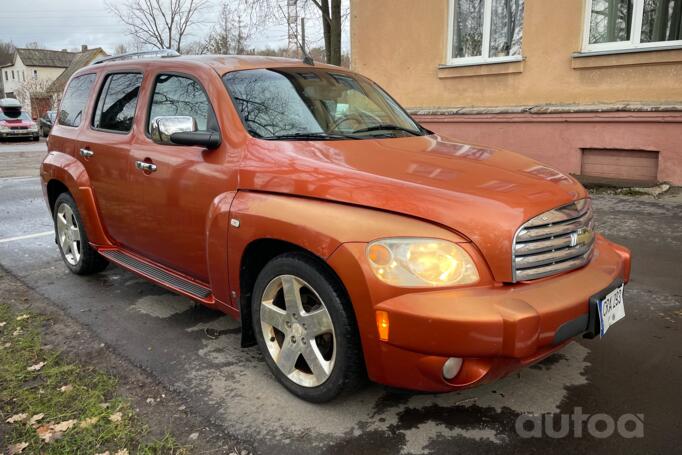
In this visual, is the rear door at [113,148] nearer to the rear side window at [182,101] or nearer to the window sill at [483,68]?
the rear side window at [182,101]

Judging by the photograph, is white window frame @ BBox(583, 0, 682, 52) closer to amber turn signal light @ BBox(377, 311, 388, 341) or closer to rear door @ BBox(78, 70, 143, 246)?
rear door @ BBox(78, 70, 143, 246)

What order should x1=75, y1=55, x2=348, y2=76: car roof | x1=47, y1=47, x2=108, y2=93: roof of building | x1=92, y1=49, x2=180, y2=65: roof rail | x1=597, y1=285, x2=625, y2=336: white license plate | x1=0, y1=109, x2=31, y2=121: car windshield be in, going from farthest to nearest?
1. x1=47, y1=47, x2=108, y2=93: roof of building
2. x1=0, y1=109, x2=31, y2=121: car windshield
3. x1=92, y1=49, x2=180, y2=65: roof rail
4. x1=75, y1=55, x2=348, y2=76: car roof
5. x1=597, y1=285, x2=625, y2=336: white license plate

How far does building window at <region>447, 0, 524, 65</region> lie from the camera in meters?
9.53

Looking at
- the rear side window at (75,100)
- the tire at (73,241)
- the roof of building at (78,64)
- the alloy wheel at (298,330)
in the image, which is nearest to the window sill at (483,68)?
the rear side window at (75,100)

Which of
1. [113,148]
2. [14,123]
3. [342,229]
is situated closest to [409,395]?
[342,229]

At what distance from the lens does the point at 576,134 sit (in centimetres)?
859

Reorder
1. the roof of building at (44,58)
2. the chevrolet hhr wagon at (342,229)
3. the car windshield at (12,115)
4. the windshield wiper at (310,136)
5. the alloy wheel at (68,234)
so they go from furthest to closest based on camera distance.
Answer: the roof of building at (44,58), the car windshield at (12,115), the alloy wheel at (68,234), the windshield wiper at (310,136), the chevrolet hhr wagon at (342,229)

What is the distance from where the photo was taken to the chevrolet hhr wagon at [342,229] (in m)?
2.29

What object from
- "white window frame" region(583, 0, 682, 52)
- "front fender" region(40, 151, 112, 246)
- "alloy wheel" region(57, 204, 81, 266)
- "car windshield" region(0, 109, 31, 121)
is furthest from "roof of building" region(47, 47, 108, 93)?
"front fender" region(40, 151, 112, 246)

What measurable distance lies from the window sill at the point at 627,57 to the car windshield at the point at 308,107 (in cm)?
570

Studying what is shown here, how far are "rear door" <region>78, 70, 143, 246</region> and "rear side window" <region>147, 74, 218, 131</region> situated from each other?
254 mm

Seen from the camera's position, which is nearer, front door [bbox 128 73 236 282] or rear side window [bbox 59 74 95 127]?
front door [bbox 128 73 236 282]

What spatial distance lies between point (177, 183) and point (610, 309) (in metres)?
2.51

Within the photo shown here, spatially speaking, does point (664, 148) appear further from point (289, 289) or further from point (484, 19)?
point (289, 289)
